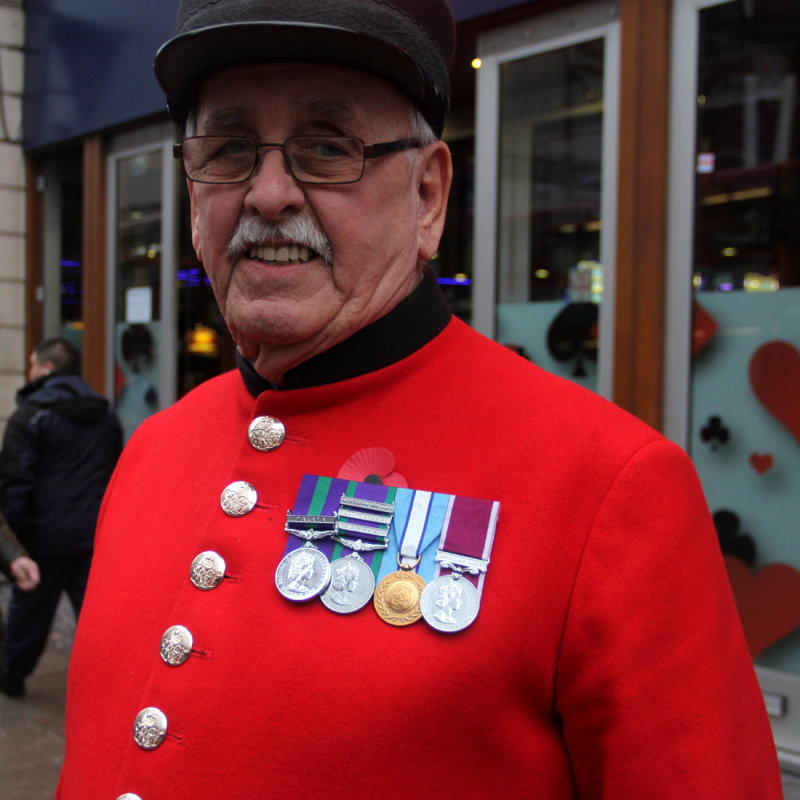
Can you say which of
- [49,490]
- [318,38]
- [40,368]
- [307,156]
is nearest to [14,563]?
[49,490]

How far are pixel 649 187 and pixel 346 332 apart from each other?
3231 mm

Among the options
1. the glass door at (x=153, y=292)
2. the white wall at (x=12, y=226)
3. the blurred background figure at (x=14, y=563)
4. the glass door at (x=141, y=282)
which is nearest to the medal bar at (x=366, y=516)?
the blurred background figure at (x=14, y=563)

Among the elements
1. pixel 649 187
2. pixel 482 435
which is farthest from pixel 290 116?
pixel 649 187

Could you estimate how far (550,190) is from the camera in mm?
5133

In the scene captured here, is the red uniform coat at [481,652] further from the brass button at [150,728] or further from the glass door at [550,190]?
the glass door at [550,190]

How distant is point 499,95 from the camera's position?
16.8ft

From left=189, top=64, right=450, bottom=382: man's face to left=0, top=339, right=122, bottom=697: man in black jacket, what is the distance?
4.13 metres

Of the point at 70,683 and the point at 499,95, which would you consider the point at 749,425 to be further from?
the point at 70,683

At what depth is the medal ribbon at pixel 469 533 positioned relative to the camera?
121cm

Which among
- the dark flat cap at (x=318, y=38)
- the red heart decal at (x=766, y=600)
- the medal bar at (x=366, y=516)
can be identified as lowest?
the red heart decal at (x=766, y=600)

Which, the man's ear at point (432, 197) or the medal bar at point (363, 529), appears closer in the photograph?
the medal bar at point (363, 529)

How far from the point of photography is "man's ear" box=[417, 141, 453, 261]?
1469 millimetres

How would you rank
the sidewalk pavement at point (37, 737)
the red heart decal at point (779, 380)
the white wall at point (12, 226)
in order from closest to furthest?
the sidewalk pavement at point (37, 737), the red heart decal at point (779, 380), the white wall at point (12, 226)

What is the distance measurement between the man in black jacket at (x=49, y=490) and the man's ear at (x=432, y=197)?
4185 millimetres
